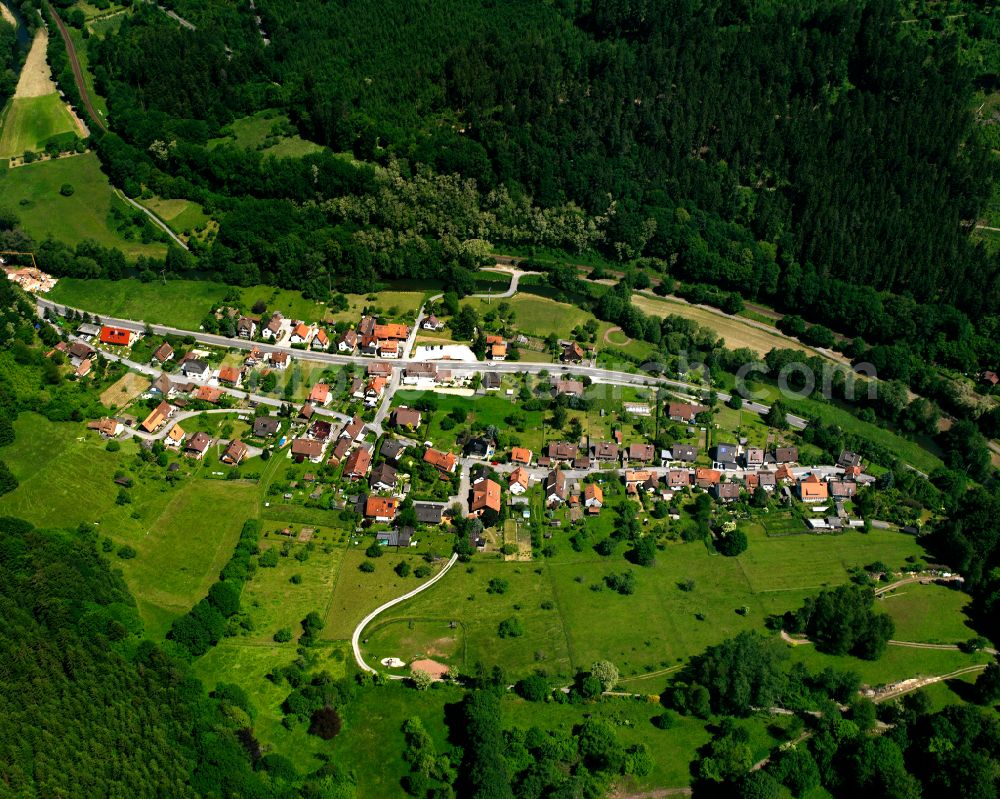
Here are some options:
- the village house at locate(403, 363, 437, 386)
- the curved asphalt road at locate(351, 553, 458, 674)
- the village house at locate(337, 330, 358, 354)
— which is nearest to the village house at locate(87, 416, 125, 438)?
the village house at locate(337, 330, 358, 354)

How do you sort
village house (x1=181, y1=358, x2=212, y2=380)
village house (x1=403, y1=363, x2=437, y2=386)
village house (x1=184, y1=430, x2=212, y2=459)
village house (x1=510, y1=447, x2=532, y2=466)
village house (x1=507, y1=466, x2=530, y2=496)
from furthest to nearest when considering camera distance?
village house (x1=403, y1=363, x2=437, y2=386) → village house (x1=181, y1=358, x2=212, y2=380) → village house (x1=510, y1=447, x2=532, y2=466) → village house (x1=184, y1=430, x2=212, y2=459) → village house (x1=507, y1=466, x2=530, y2=496)

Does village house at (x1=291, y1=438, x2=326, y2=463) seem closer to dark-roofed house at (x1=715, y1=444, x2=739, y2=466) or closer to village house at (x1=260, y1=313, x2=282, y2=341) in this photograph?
village house at (x1=260, y1=313, x2=282, y2=341)

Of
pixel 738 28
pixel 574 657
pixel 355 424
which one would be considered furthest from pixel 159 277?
pixel 738 28

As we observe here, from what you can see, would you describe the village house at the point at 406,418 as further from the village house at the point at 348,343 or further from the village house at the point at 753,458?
the village house at the point at 753,458

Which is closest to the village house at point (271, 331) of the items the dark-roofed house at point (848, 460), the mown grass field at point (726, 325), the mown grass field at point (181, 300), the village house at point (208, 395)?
the mown grass field at point (181, 300)

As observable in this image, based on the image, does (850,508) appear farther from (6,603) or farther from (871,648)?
(6,603)

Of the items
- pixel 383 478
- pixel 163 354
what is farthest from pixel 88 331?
pixel 383 478

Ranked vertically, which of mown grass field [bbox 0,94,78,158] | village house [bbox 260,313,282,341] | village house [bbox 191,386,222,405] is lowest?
village house [bbox 191,386,222,405]

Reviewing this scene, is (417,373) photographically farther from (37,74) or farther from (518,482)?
(37,74)
